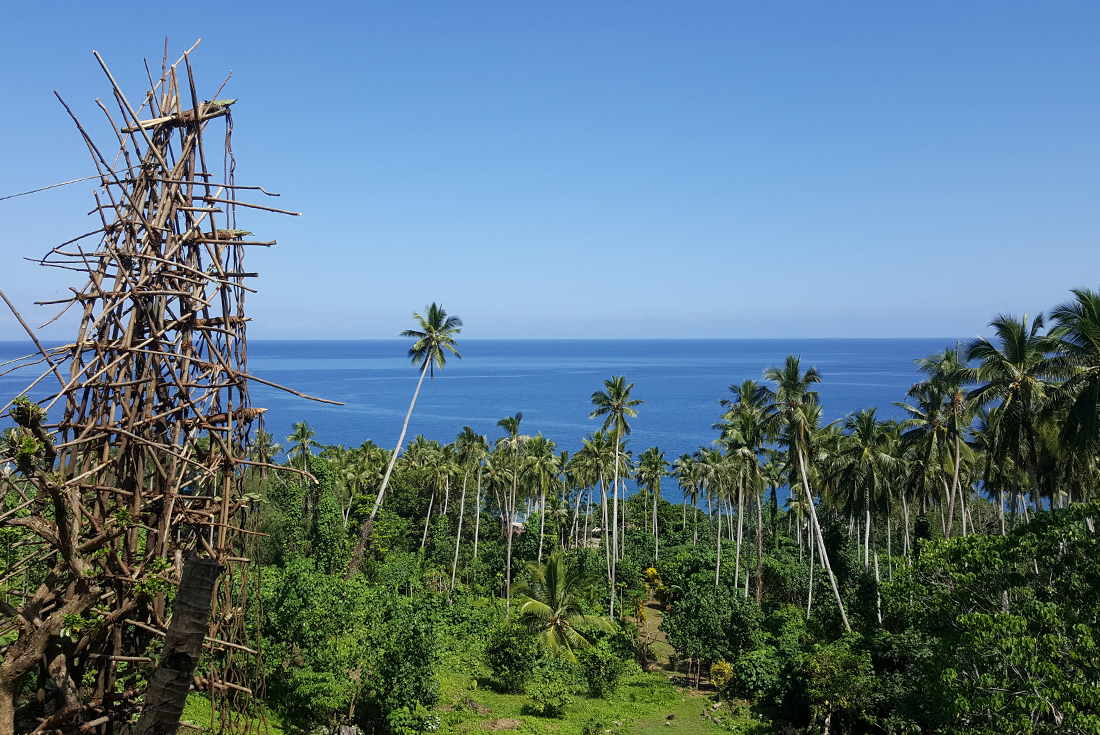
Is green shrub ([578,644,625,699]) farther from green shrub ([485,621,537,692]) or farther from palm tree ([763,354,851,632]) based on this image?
palm tree ([763,354,851,632])

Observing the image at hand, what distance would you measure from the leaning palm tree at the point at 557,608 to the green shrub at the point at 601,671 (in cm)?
104

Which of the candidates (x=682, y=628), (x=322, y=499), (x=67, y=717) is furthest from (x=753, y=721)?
(x=67, y=717)

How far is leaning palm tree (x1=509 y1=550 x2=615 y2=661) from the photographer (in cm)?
3125

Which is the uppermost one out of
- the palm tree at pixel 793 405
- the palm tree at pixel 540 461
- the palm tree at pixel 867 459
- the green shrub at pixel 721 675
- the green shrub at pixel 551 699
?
the palm tree at pixel 793 405

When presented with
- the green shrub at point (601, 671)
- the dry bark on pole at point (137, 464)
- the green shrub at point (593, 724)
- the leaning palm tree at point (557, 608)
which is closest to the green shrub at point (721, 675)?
the green shrub at point (601, 671)

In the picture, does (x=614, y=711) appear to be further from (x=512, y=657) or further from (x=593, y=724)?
(x=512, y=657)

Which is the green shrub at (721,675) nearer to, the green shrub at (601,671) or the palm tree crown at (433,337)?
the green shrub at (601,671)

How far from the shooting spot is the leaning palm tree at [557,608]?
103ft

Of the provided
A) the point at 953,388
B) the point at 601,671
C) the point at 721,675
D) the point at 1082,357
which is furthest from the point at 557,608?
the point at 1082,357

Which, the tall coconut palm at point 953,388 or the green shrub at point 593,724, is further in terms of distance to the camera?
the tall coconut palm at point 953,388

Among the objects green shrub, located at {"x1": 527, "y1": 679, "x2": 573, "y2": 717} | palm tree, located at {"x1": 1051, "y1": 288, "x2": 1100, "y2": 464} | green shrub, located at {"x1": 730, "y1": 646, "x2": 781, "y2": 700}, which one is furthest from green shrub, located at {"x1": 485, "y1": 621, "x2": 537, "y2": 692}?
palm tree, located at {"x1": 1051, "y1": 288, "x2": 1100, "y2": 464}

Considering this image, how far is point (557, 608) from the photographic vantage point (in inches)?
1252

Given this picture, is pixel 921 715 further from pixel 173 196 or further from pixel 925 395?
pixel 173 196

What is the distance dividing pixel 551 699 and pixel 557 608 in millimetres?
5704
